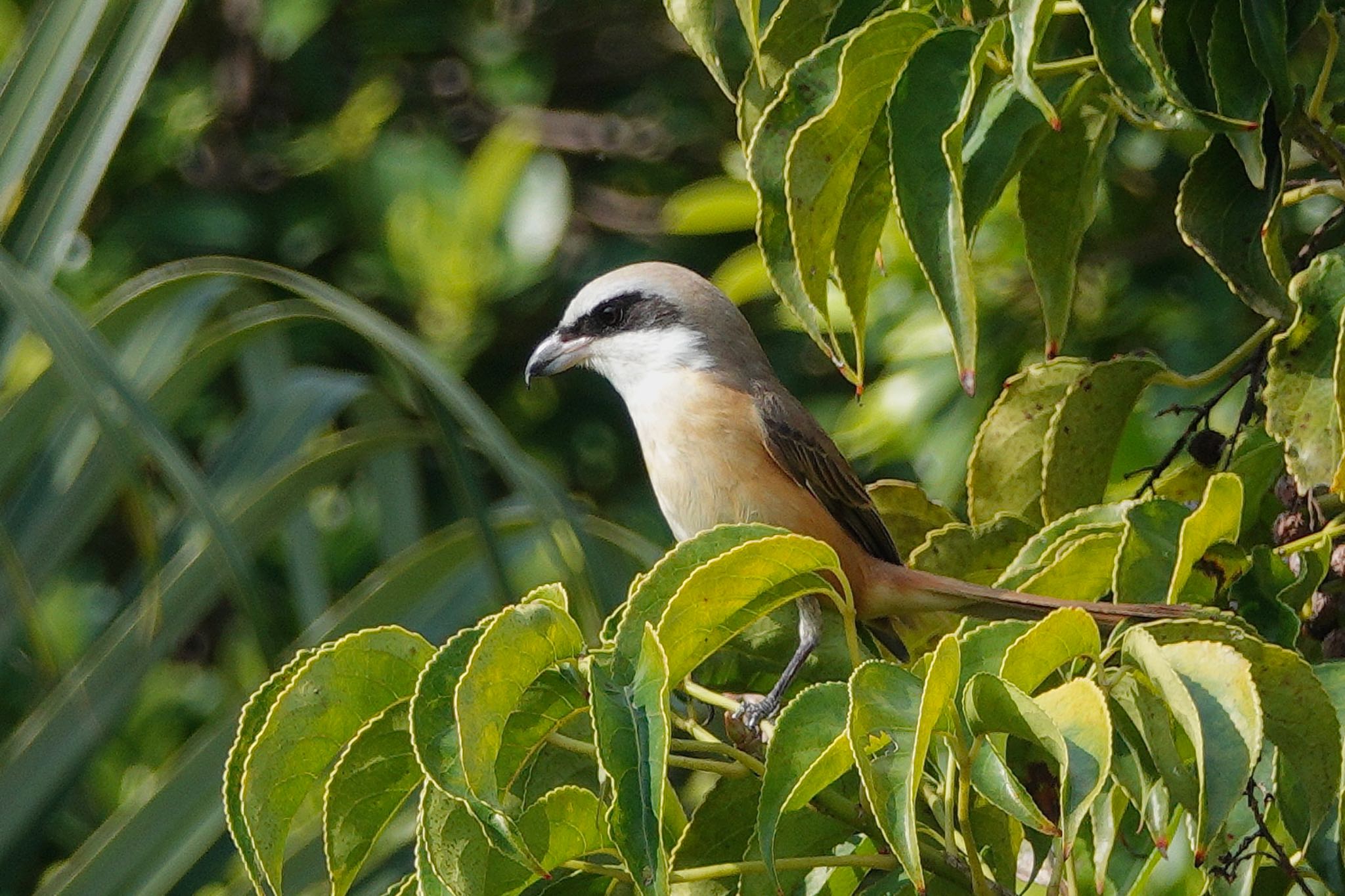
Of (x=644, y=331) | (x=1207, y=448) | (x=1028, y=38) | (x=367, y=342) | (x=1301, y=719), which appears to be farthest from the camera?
(x=367, y=342)

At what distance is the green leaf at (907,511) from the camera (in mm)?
2100

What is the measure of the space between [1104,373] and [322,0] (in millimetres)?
3531

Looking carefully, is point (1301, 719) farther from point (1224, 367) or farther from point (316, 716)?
point (316, 716)

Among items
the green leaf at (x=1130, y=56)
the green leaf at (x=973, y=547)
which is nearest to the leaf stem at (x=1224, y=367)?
the green leaf at (x=973, y=547)

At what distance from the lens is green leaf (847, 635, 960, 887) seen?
115 centimetres

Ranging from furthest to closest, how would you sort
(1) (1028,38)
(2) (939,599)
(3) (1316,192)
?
(2) (939,599), (3) (1316,192), (1) (1028,38)

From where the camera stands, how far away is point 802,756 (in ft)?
4.07

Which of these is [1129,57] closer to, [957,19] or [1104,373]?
[957,19]

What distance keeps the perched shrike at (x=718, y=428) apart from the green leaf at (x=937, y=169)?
98 centimetres

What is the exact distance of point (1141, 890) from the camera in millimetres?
1543

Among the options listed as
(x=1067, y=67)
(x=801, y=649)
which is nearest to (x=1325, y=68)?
(x=1067, y=67)

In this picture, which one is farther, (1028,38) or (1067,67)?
(1067,67)

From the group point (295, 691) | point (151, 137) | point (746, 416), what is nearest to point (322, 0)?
point (151, 137)

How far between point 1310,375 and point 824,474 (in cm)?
129
